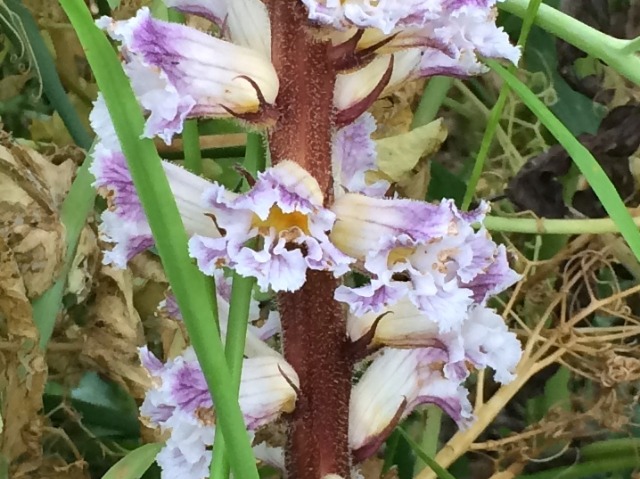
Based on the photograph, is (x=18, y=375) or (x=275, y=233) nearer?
(x=275, y=233)

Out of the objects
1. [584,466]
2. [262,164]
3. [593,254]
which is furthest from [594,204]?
[262,164]

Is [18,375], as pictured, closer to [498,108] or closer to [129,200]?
[129,200]

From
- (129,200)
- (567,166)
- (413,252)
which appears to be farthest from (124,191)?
(567,166)

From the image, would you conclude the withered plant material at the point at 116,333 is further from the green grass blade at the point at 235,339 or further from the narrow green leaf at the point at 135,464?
the green grass blade at the point at 235,339

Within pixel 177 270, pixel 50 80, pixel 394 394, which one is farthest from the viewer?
pixel 50 80

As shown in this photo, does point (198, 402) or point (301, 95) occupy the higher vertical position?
point (301, 95)

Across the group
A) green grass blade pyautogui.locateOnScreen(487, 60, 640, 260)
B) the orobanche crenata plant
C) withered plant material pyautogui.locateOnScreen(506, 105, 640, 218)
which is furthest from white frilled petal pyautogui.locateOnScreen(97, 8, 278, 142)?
withered plant material pyautogui.locateOnScreen(506, 105, 640, 218)

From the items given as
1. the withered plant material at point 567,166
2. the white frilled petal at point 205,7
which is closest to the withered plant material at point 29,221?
the white frilled petal at point 205,7
